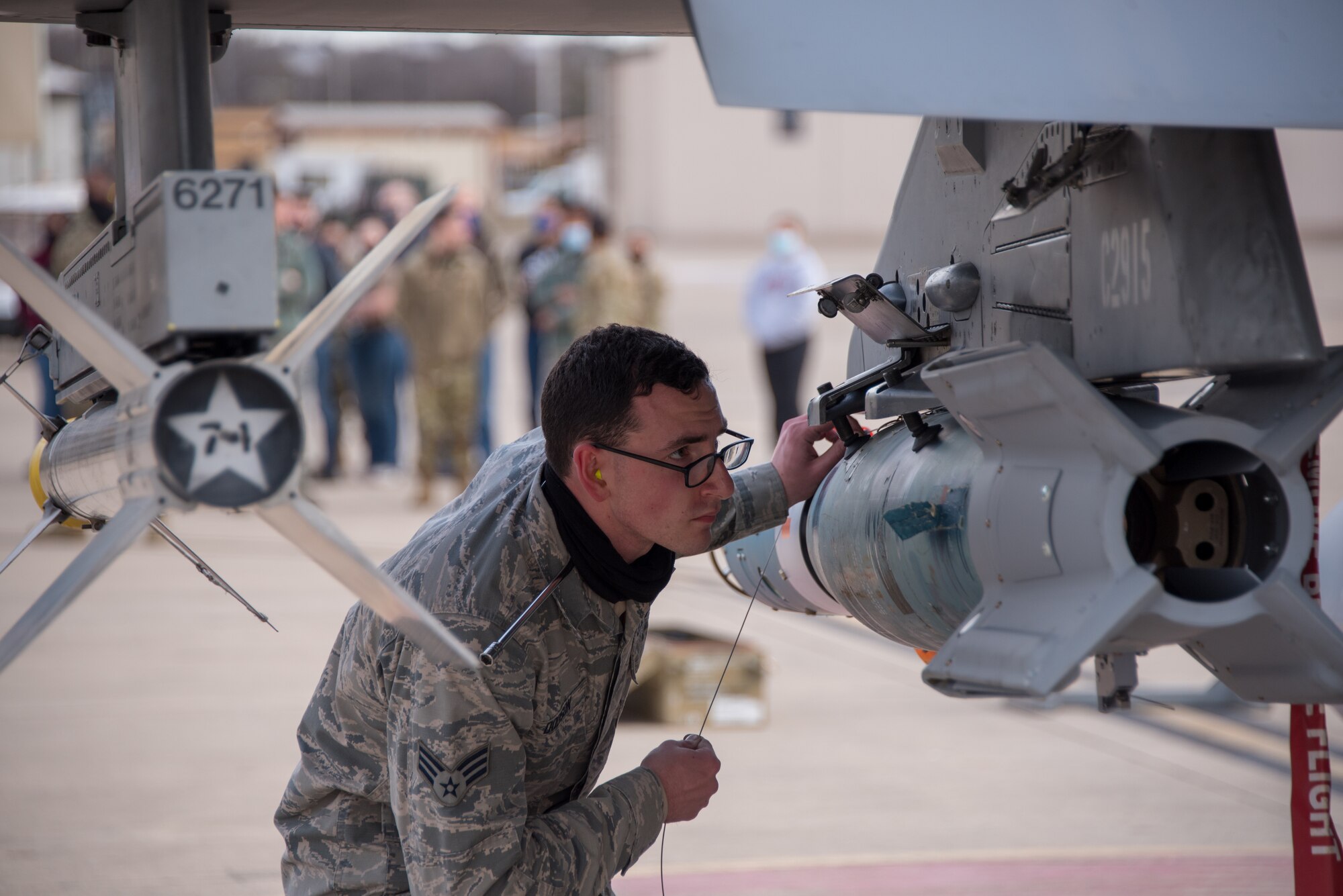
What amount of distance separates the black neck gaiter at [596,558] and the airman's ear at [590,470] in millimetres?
39

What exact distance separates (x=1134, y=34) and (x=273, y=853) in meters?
3.47

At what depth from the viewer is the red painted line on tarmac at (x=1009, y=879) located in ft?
12.3

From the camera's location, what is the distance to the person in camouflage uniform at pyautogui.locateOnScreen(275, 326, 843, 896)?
189 centimetres

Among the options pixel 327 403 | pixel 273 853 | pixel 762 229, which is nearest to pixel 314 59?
pixel 762 229

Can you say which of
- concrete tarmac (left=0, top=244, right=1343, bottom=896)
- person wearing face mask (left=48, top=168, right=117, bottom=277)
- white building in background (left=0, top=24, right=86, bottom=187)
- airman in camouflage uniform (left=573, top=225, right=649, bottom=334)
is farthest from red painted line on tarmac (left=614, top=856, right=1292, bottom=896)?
white building in background (left=0, top=24, right=86, bottom=187)

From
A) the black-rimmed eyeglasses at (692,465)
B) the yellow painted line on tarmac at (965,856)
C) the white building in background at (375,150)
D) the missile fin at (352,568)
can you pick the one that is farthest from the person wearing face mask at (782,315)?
the white building in background at (375,150)

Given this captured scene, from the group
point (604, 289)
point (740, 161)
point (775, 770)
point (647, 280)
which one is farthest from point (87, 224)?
point (740, 161)

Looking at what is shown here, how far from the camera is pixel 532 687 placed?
78.9 inches

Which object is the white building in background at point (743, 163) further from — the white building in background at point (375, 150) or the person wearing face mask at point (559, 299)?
the person wearing face mask at point (559, 299)

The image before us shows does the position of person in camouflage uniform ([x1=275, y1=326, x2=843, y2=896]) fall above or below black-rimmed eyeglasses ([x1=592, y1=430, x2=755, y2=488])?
below

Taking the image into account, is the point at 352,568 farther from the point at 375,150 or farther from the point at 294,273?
the point at 375,150

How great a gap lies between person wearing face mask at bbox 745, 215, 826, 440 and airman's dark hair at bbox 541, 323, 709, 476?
7943 millimetres

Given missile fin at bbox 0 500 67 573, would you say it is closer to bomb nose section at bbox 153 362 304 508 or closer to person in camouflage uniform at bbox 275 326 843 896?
person in camouflage uniform at bbox 275 326 843 896

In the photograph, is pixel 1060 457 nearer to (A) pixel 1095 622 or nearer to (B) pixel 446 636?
(A) pixel 1095 622
